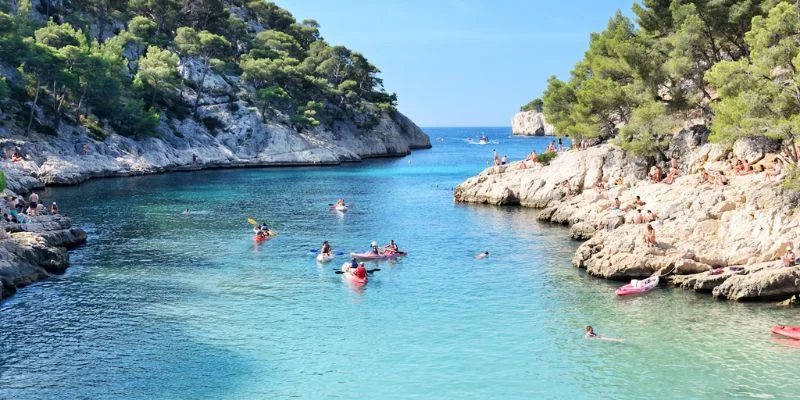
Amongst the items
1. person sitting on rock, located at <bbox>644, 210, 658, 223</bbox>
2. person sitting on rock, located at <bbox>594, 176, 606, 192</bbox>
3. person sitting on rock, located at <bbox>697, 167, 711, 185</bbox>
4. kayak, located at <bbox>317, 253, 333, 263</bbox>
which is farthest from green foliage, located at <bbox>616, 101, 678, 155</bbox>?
kayak, located at <bbox>317, 253, 333, 263</bbox>

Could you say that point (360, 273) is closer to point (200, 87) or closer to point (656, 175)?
point (656, 175)

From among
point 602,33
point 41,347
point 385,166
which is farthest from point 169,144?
point 41,347

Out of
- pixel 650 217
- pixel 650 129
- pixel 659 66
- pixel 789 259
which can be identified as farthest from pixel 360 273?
pixel 659 66

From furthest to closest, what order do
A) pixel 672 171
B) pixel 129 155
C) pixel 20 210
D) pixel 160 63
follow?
pixel 160 63 → pixel 129 155 → pixel 672 171 → pixel 20 210

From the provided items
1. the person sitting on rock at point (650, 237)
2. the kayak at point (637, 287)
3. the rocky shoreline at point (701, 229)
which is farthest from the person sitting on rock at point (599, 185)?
the kayak at point (637, 287)

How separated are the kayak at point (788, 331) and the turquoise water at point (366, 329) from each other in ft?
1.84

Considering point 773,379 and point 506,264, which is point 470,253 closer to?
point 506,264

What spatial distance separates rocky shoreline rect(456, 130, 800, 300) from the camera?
3375 cm

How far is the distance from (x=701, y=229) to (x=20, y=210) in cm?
4756

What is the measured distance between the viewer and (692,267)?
3588 cm

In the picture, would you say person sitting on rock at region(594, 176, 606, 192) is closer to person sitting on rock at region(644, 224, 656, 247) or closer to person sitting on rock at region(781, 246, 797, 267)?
person sitting on rock at region(644, 224, 656, 247)

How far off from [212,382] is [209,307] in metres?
9.11

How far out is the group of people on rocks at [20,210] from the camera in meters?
45.5

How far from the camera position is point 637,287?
112 feet
